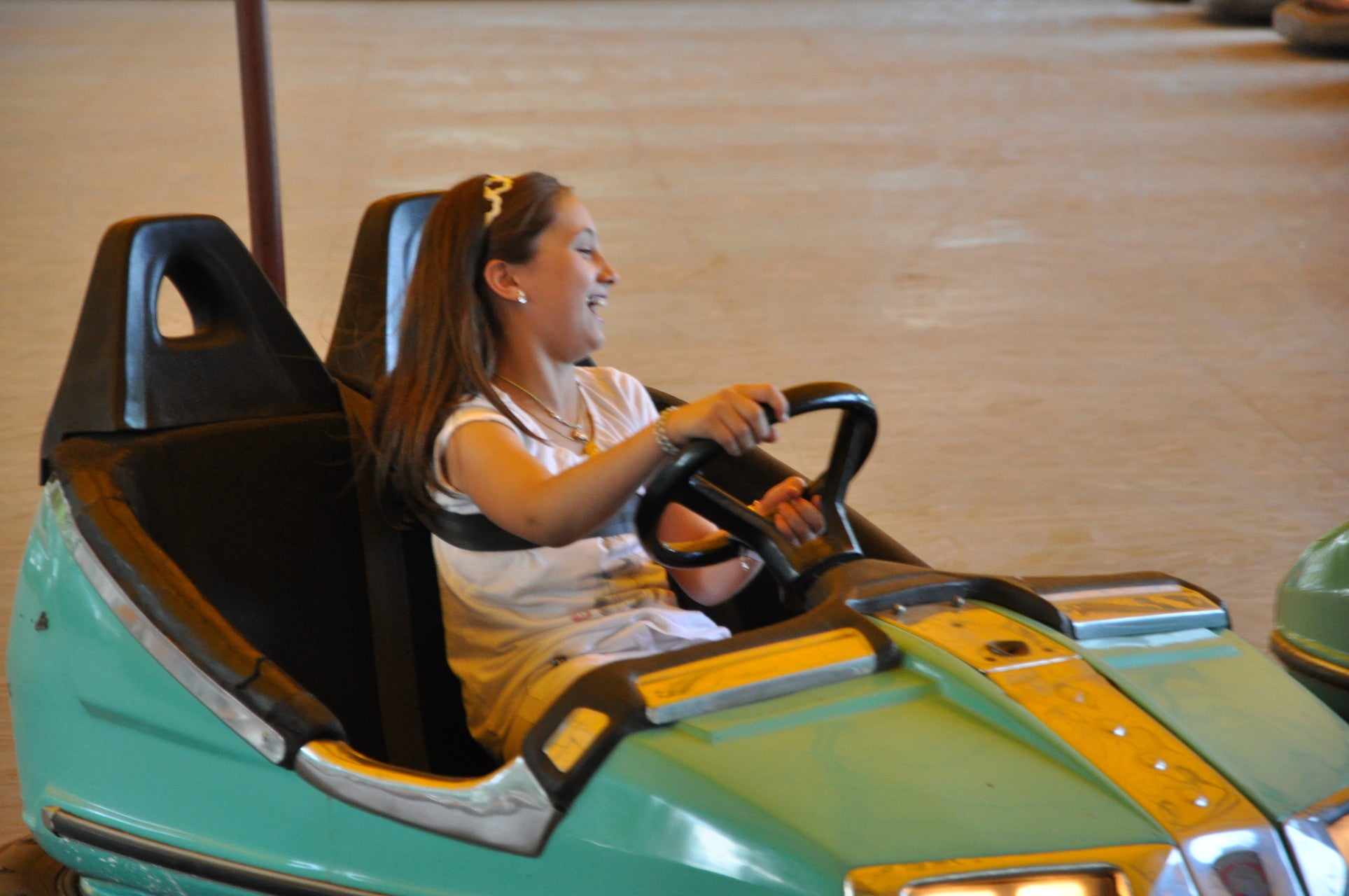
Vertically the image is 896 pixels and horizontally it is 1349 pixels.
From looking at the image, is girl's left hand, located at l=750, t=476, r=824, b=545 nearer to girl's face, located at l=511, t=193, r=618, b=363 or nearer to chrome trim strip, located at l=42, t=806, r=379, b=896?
girl's face, located at l=511, t=193, r=618, b=363

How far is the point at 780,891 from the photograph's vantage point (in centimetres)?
93

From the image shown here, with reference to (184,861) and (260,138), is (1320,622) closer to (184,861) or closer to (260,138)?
(184,861)

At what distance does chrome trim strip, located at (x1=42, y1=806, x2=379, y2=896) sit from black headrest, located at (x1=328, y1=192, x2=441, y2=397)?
0.50 m

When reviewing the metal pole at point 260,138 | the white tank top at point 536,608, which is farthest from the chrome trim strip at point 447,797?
the metal pole at point 260,138

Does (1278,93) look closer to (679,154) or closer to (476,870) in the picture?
(679,154)

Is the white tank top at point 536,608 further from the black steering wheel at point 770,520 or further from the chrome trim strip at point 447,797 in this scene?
the chrome trim strip at point 447,797

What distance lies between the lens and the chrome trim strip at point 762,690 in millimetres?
1003

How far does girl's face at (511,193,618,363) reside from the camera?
1.35 m

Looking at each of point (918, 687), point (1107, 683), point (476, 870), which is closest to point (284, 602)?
point (476, 870)

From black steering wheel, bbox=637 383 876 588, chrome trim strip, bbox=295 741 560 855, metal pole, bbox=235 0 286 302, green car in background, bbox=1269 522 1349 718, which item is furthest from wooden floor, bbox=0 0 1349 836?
black steering wheel, bbox=637 383 876 588

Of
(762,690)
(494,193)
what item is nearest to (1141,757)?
(762,690)

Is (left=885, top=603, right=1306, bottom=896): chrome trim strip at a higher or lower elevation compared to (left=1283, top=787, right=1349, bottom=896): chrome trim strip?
higher

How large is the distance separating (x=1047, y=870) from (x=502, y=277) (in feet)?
2.38

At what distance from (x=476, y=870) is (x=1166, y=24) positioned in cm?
923
